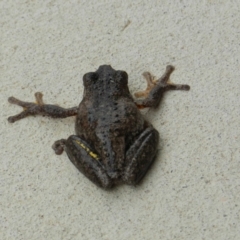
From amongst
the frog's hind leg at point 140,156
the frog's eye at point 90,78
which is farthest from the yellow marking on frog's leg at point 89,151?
the frog's eye at point 90,78

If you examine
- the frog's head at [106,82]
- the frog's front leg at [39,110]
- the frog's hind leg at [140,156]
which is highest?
the frog's head at [106,82]

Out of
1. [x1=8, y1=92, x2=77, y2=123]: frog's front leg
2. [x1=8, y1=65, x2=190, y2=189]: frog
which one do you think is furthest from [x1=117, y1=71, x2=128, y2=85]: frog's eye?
[x1=8, y1=92, x2=77, y2=123]: frog's front leg

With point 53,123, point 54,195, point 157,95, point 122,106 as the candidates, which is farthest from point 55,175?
point 157,95

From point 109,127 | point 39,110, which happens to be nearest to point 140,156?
point 109,127

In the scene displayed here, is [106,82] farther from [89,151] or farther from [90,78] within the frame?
[89,151]

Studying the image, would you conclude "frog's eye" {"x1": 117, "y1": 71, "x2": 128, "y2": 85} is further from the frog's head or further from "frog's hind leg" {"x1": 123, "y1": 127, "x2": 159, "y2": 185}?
"frog's hind leg" {"x1": 123, "y1": 127, "x2": 159, "y2": 185}

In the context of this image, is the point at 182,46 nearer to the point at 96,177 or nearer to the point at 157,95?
the point at 157,95

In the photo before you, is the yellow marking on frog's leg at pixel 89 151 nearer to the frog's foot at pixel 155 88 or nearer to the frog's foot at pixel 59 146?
the frog's foot at pixel 59 146
